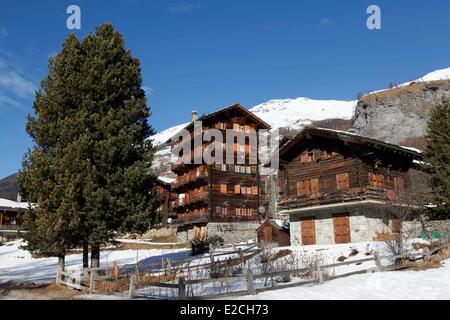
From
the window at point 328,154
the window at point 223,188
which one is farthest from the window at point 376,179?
the window at point 223,188

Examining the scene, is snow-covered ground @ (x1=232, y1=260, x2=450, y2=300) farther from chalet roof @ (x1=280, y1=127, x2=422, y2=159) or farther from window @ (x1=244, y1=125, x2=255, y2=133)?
window @ (x1=244, y1=125, x2=255, y2=133)

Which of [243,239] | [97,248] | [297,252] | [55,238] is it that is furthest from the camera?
[243,239]

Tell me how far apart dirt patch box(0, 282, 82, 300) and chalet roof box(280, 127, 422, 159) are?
855 inches

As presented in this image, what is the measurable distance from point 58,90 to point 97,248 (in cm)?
835

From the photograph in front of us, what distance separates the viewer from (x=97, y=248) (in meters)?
21.2

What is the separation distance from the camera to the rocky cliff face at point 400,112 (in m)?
115

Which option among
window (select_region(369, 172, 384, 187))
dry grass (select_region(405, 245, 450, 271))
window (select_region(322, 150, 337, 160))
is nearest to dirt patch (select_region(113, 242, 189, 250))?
window (select_region(322, 150, 337, 160))

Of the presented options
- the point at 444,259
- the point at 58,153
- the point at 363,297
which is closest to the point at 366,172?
the point at 444,259

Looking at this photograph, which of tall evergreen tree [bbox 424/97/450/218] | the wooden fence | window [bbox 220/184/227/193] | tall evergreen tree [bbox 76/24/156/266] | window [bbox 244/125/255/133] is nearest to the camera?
the wooden fence

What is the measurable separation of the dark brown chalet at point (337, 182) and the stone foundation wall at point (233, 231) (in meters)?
13.4

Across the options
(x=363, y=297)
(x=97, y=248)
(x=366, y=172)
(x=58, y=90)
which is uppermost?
(x=58, y=90)

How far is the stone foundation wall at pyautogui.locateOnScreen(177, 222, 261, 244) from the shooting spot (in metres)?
47.7
